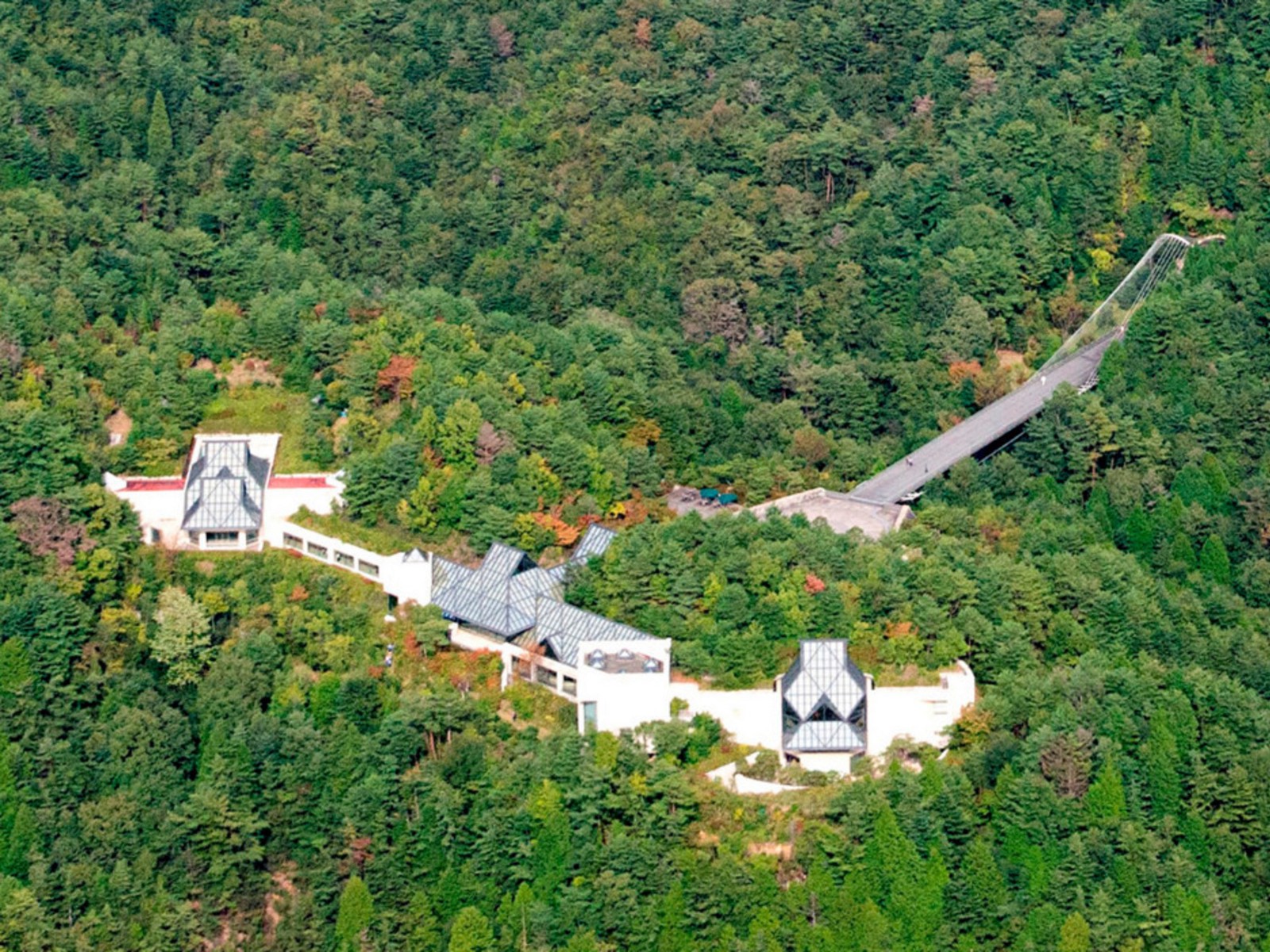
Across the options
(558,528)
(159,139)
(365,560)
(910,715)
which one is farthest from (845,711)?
(159,139)

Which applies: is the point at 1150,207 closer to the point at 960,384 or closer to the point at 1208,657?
the point at 960,384

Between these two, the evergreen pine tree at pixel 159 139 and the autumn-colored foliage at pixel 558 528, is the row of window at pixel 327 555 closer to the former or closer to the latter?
the autumn-colored foliage at pixel 558 528

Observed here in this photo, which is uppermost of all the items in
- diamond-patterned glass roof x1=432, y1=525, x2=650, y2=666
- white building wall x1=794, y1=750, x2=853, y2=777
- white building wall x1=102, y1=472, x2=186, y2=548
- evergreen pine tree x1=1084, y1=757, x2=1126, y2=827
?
white building wall x1=102, y1=472, x2=186, y2=548

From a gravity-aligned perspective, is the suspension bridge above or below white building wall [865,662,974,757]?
above

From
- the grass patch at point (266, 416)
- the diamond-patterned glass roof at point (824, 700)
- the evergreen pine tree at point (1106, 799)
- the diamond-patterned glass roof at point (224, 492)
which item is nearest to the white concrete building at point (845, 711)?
the diamond-patterned glass roof at point (824, 700)

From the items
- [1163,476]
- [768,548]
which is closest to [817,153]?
[1163,476]

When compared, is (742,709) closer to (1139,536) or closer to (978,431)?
(1139,536)

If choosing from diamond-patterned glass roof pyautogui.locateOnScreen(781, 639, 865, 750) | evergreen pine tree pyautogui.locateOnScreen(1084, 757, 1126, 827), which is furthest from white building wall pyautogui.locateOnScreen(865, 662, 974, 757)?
evergreen pine tree pyautogui.locateOnScreen(1084, 757, 1126, 827)

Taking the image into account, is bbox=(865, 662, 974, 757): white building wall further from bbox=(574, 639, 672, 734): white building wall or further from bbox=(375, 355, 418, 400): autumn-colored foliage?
bbox=(375, 355, 418, 400): autumn-colored foliage
